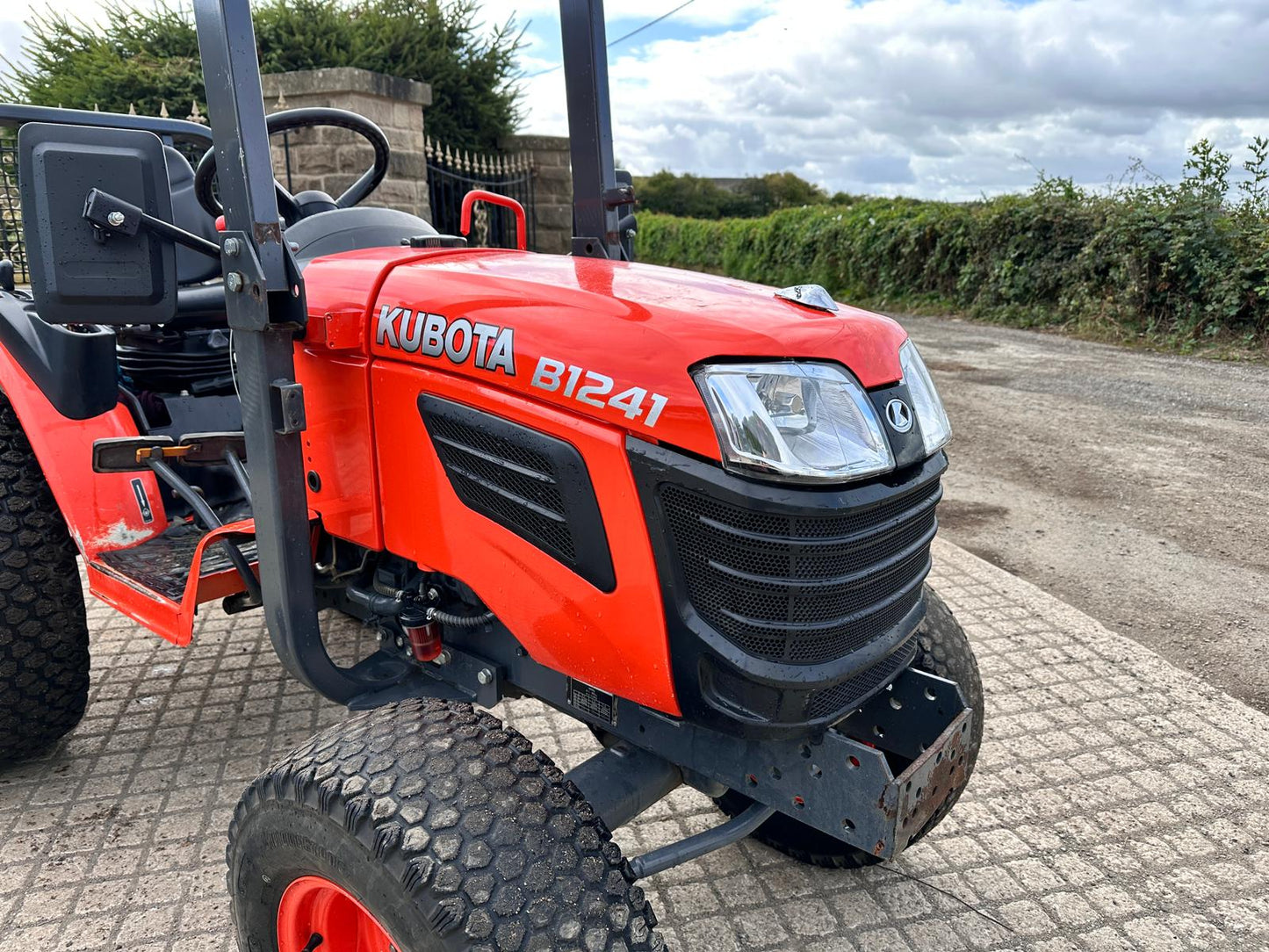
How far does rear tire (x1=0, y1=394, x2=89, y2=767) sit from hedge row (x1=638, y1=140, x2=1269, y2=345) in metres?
10.1

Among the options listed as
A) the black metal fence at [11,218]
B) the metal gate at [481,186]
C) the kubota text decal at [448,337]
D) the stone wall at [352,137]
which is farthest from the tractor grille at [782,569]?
the black metal fence at [11,218]

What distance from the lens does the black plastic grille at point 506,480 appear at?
1.72 metres

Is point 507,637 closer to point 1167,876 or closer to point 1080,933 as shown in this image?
point 1080,933

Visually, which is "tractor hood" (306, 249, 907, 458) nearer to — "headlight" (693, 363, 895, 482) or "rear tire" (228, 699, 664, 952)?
"headlight" (693, 363, 895, 482)

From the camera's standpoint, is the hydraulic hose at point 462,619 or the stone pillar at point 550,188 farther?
the stone pillar at point 550,188

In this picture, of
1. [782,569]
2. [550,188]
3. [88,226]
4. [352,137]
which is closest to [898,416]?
[782,569]

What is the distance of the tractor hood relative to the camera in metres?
1.58

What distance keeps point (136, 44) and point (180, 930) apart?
41.3 ft

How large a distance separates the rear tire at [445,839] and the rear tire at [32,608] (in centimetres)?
128

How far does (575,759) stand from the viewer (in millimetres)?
2998

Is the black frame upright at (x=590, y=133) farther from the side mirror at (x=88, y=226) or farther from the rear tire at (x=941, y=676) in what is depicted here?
the rear tire at (x=941, y=676)

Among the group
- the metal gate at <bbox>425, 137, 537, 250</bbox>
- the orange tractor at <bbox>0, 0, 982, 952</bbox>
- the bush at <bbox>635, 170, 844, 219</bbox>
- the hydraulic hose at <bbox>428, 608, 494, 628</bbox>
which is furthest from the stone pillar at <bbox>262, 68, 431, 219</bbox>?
the bush at <bbox>635, 170, 844, 219</bbox>

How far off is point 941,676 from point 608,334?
45.3 inches

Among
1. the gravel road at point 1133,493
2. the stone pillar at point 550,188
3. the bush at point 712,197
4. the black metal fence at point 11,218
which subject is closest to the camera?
the gravel road at point 1133,493
